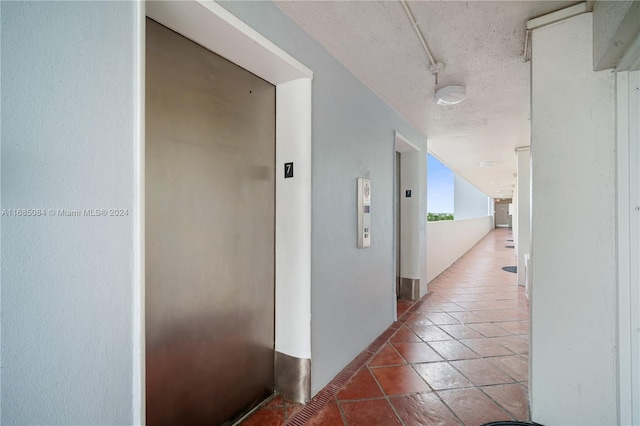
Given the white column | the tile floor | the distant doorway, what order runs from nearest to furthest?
the tile floor → the white column → the distant doorway

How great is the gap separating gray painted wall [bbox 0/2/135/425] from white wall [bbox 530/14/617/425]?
2217 millimetres

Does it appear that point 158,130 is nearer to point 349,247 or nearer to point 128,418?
point 128,418

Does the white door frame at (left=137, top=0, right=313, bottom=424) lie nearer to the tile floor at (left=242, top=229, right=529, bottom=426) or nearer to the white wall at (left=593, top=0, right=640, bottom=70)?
the tile floor at (left=242, top=229, right=529, bottom=426)

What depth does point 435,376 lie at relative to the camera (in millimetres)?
2400

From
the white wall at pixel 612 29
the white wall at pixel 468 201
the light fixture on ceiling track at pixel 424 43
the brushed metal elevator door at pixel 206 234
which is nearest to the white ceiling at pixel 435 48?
the light fixture on ceiling track at pixel 424 43

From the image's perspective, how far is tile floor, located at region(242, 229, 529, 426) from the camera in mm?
1915

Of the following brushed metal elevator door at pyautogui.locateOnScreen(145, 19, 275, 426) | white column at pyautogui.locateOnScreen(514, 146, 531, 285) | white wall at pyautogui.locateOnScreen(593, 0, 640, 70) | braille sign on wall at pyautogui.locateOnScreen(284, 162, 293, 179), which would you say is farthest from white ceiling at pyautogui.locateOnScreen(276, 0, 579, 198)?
white column at pyautogui.locateOnScreen(514, 146, 531, 285)

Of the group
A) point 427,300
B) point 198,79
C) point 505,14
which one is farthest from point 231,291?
point 427,300

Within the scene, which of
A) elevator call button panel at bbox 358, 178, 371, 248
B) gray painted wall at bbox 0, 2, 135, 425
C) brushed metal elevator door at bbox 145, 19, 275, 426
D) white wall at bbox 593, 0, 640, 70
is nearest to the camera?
gray painted wall at bbox 0, 2, 135, 425

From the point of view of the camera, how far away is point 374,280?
9.96ft

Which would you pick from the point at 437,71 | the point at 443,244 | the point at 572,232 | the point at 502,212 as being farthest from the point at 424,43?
the point at 502,212

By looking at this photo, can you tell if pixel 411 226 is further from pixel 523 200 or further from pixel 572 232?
pixel 572 232

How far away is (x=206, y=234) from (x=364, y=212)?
151 centimetres

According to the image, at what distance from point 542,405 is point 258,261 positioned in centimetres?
200
